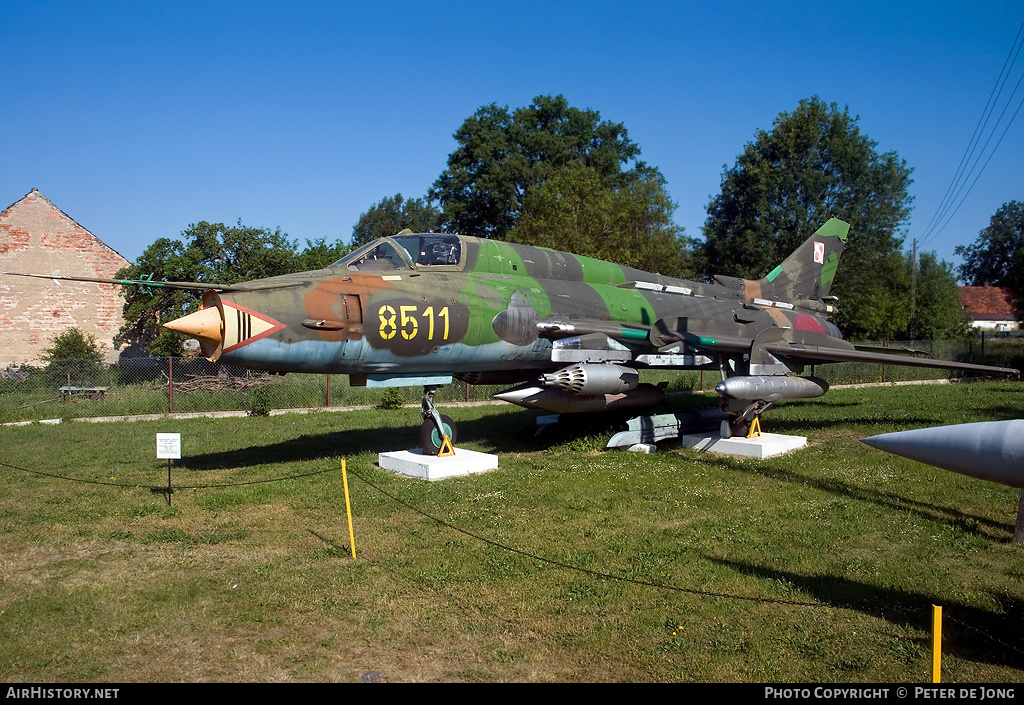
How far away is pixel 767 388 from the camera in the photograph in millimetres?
12805

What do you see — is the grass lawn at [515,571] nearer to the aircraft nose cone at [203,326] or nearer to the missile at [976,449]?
the missile at [976,449]

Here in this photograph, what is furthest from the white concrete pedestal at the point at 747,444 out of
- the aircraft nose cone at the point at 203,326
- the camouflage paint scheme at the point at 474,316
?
the aircraft nose cone at the point at 203,326

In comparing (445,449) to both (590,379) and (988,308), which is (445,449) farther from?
(988,308)

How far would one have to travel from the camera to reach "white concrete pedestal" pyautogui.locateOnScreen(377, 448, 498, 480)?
1112cm

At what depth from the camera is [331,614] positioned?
20.0 ft

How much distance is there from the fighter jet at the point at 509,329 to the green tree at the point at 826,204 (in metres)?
28.4

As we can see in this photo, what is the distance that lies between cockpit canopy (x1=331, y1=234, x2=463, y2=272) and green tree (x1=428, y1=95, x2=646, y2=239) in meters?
37.1

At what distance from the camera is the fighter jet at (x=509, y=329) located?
382 inches

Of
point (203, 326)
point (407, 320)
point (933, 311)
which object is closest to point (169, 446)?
point (203, 326)

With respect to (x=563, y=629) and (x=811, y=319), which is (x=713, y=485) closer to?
(x=563, y=629)

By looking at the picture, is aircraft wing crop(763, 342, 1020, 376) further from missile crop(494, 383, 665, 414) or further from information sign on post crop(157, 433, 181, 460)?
information sign on post crop(157, 433, 181, 460)

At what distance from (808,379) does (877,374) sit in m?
19.5

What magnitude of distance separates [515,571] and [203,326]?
5.18 meters
